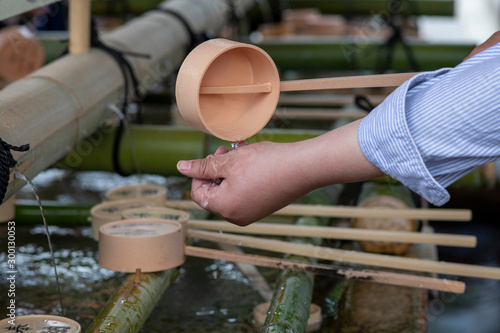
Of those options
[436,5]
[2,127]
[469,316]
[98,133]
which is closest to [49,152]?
[2,127]

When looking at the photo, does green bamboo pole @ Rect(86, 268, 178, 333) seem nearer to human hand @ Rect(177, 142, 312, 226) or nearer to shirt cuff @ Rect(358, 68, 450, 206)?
human hand @ Rect(177, 142, 312, 226)

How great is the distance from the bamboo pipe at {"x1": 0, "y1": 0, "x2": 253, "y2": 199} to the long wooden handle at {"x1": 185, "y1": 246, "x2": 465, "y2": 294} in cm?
60

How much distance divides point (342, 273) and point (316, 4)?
206 inches

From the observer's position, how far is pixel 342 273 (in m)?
2.22

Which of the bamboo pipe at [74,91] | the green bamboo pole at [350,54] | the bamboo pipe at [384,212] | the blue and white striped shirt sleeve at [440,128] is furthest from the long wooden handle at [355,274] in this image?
the green bamboo pole at [350,54]

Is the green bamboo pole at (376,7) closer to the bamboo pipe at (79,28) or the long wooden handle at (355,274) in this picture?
the bamboo pipe at (79,28)

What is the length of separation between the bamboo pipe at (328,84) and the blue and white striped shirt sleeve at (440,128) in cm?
25

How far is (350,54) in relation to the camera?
500 centimetres

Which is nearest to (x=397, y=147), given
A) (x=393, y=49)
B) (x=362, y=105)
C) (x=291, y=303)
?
(x=291, y=303)

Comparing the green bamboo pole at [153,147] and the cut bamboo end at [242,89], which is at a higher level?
the cut bamboo end at [242,89]

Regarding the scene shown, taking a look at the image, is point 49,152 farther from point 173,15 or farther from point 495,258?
point 495,258

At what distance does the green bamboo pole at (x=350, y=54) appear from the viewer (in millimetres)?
4867

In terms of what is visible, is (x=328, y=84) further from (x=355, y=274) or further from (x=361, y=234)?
(x=361, y=234)

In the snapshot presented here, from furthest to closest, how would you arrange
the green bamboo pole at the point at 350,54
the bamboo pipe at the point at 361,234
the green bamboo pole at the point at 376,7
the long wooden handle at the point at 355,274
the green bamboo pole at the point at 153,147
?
1. the green bamboo pole at the point at 376,7
2. the green bamboo pole at the point at 350,54
3. the green bamboo pole at the point at 153,147
4. the bamboo pipe at the point at 361,234
5. the long wooden handle at the point at 355,274
